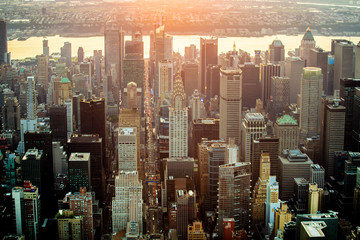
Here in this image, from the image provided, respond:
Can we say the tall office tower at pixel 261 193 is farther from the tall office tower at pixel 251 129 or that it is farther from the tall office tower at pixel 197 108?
the tall office tower at pixel 197 108

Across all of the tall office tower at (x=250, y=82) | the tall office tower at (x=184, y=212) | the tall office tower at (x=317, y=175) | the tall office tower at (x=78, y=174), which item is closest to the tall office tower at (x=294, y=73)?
the tall office tower at (x=250, y=82)

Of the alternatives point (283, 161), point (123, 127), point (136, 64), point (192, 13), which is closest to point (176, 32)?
point (192, 13)

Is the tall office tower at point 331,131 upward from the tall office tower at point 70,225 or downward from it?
upward

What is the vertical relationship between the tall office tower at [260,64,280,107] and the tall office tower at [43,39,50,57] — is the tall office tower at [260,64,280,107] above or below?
below

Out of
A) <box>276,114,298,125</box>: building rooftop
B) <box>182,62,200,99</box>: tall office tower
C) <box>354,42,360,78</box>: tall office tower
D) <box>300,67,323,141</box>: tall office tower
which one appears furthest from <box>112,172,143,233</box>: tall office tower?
<box>182,62,200,99</box>: tall office tower

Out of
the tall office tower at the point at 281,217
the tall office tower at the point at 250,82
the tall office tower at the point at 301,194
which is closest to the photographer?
the tall office tower at the point at 281,217

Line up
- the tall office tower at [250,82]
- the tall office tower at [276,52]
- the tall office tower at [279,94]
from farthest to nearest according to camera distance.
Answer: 1. the tall office tower at [250,82]
2. the tall office tower at [279,94]
3. the tall office tower at [276,52]

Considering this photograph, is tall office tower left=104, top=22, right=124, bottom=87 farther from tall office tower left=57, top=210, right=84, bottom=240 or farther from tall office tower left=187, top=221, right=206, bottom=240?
tall office tower left=187, top=221, right=206, bottom=240
